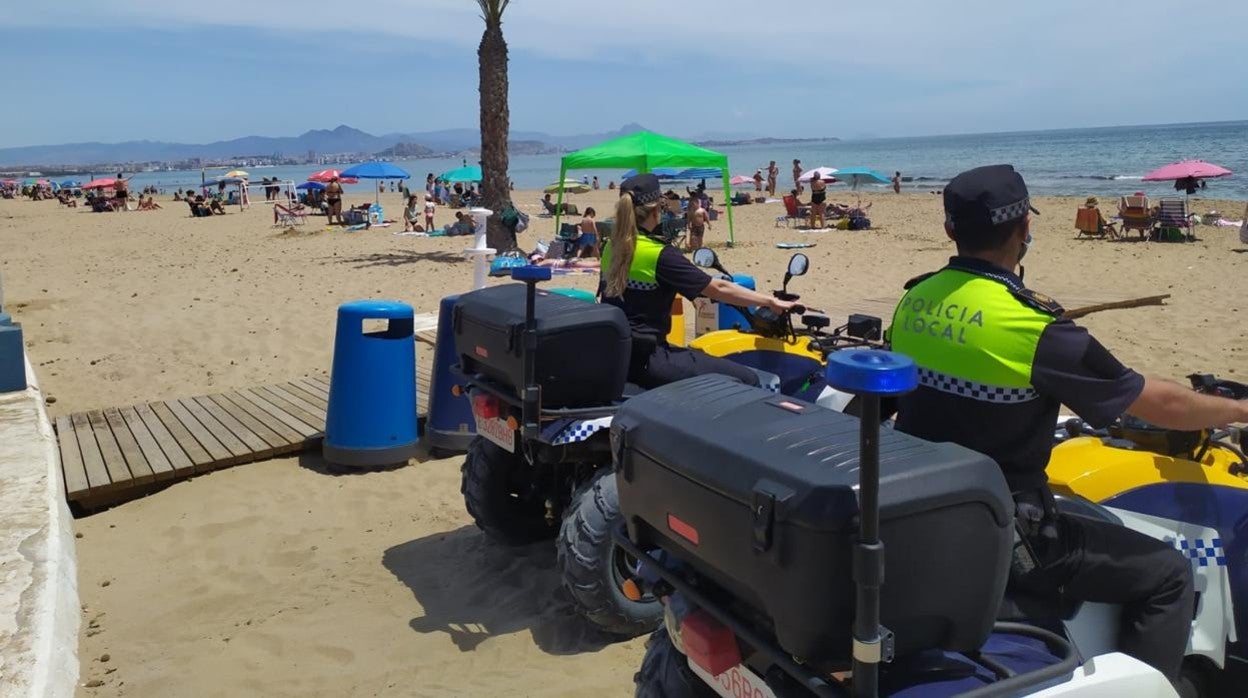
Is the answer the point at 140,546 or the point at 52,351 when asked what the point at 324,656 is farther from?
the point at 52,351

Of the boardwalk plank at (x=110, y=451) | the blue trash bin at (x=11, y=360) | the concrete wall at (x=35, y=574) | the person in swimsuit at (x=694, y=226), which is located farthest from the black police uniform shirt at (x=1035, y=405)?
the person in swimsuit at (x=694, y=226)

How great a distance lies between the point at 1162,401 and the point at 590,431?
2.08 metres

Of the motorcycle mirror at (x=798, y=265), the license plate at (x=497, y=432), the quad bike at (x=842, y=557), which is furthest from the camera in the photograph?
the motorcycle mirror at (x=798, y=265)

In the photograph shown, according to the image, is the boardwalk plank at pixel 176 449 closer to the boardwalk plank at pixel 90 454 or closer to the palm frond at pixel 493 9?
the boardwalk plank at pixel 90 454

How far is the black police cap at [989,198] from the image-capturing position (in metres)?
2.31

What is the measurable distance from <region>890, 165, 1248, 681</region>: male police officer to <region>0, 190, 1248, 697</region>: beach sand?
1.75 metres

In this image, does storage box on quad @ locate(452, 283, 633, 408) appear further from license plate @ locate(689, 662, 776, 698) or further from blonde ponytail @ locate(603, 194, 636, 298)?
license plate @ locate(689, 662, 776, 698)

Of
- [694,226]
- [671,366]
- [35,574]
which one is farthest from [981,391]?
[694,226]

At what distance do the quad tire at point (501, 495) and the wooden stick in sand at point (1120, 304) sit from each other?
6.94m

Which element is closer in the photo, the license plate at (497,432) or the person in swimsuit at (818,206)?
the license plate at (497,432)

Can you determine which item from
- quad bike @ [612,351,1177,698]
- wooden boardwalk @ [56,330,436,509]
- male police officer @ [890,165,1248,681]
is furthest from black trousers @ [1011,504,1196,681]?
wooden boardwalk @ [56,330,436,509]

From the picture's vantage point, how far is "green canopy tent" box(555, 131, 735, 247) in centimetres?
1739

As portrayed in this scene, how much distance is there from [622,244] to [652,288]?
247mm

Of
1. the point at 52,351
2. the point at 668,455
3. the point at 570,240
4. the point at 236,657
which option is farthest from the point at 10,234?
the point at 668,455
